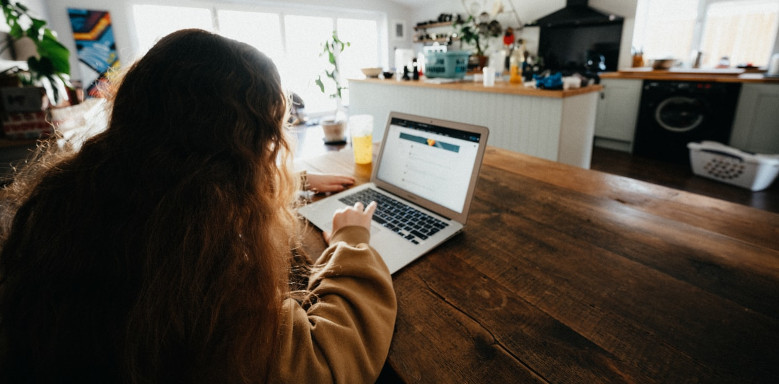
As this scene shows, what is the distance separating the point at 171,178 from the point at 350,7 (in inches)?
255

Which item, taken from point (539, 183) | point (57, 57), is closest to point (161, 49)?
point (539, 183)

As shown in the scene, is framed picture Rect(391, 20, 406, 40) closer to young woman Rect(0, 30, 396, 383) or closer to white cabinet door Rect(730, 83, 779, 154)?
white cabinet door Rect(730, 83, 779, 154)

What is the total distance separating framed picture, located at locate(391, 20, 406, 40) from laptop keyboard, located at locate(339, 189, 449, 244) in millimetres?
6549

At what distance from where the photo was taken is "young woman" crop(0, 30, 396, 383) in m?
0.39

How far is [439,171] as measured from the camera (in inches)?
34.7

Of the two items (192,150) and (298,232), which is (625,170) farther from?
(192,150)

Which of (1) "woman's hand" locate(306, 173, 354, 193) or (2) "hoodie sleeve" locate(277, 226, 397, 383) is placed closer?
(2) "hoodie sleeve" locate(277, 226, 397, 383)

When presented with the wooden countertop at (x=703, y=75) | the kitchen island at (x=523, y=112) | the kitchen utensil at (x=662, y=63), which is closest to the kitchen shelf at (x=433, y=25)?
the wooden countertop at (x=703, y=75)

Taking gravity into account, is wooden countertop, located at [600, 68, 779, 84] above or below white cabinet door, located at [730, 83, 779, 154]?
above

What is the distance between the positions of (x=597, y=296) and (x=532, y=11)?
5.76 meters

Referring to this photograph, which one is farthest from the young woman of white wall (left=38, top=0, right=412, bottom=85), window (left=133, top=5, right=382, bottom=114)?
window (left=133, top=5, right=382, bottom=114)

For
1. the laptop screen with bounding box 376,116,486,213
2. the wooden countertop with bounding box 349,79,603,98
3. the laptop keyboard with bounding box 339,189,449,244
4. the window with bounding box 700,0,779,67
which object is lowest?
the laptop keyboard with bounding box 339,189,449,244

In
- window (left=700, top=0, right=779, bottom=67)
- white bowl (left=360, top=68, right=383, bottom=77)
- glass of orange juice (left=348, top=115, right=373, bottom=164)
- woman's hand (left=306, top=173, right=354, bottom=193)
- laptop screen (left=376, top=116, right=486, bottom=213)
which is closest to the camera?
laptop screen (left=376, top=116, right=486, bottom=213)

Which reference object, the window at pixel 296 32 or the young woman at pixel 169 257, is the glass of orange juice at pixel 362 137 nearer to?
the young woman at pixel 169 257
